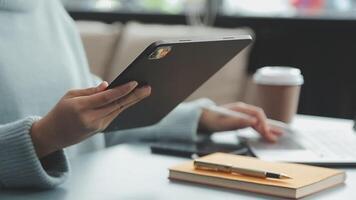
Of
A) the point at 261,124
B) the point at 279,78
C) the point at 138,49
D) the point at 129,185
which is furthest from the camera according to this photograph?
the point at 138,49

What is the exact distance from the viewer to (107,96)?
81cm

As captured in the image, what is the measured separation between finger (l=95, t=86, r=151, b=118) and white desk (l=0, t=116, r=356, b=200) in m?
0.12

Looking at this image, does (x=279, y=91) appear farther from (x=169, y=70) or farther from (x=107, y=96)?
(x=107, y=96)

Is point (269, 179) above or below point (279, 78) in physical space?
below

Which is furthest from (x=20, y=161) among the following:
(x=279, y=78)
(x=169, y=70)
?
(x=279, y=78)

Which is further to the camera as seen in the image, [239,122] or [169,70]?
[239,122]

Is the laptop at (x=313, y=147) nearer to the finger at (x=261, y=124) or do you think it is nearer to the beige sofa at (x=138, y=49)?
the finger at (x=261, y=124)

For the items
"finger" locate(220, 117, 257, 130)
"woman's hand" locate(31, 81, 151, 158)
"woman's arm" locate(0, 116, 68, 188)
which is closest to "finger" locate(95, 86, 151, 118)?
"woman's hand" locate(31, 81, 151, 158)

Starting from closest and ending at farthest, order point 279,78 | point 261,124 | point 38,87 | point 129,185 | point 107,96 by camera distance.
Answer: point 107,96 < point 129,185 < point 38,87 < point 261,124 < point 279,78

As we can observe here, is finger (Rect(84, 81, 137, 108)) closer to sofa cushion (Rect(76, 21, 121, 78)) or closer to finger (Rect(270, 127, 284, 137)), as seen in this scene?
finger (Rect(270, 127, 284, 137))

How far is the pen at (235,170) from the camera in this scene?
35.8 inches

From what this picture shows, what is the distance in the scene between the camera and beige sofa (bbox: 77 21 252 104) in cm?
257

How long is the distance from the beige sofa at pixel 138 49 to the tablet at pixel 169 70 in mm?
1394

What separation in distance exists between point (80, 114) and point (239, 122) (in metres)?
0.51
